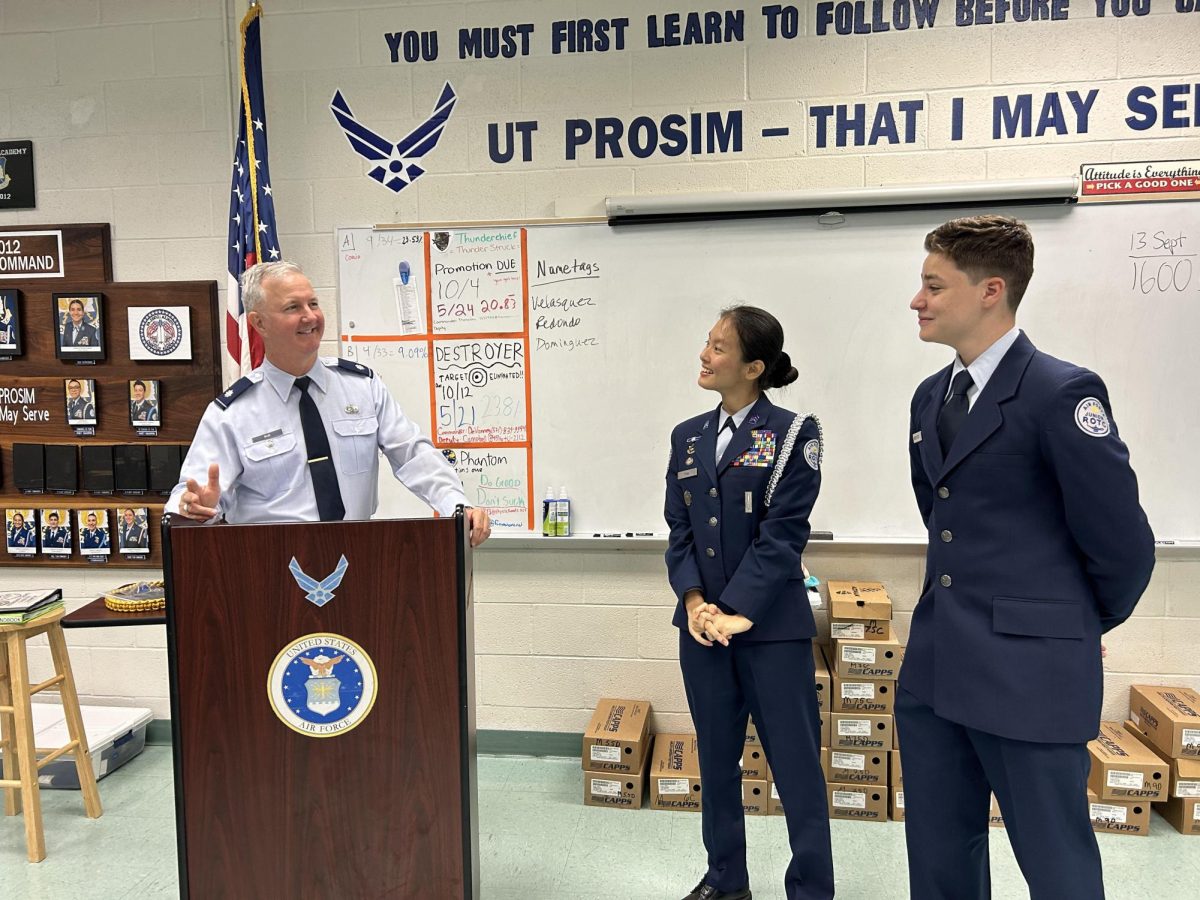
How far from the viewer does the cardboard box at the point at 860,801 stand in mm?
2762

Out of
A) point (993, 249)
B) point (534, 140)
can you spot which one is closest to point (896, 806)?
point (993, 249)

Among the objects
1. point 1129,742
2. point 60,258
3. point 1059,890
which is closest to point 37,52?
point 60,258

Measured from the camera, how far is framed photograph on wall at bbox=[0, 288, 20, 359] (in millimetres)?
3279

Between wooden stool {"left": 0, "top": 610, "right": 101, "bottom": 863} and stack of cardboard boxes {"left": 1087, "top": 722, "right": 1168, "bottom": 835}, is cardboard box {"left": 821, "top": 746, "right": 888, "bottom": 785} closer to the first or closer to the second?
stack of cardboard boxes {"left": 1087, "top": 722, "right": 1168, "bottom": 835}

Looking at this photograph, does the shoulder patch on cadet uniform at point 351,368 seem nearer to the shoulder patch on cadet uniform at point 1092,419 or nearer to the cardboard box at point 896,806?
the shoulder patch on cadet uniform at point 1092,419

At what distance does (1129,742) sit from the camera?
279 centimetres

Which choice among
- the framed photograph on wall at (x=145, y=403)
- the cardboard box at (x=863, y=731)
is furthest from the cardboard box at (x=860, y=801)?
the framed photograph on wall at (x=145, y=403)

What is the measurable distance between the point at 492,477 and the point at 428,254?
3.05 ft

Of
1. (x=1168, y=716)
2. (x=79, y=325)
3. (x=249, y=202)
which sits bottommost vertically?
(x=1168, y=716)

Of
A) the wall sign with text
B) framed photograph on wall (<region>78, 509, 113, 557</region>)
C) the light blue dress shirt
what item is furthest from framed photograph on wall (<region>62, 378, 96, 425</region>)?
Result: the light blue dress shirt

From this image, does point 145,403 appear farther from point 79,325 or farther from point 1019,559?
point 1019,559

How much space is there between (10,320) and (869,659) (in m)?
3.71

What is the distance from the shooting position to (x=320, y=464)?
204 centimetres

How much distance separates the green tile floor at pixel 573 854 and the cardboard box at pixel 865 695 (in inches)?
15.8
